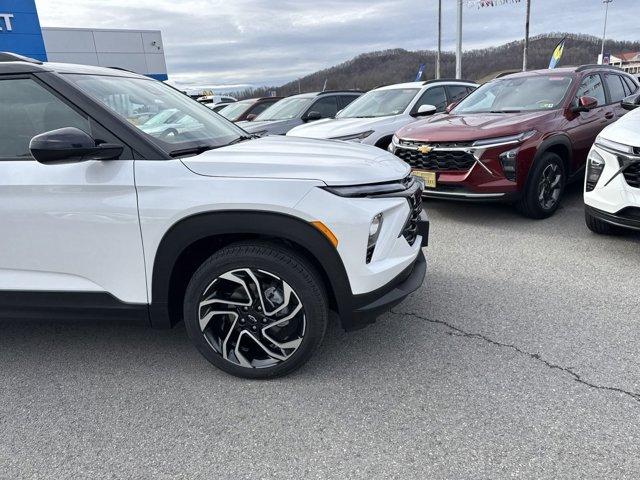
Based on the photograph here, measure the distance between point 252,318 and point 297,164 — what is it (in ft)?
2.83

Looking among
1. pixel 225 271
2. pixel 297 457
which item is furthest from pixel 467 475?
pixel 225 271

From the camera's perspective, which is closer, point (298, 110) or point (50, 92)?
point (50, 92)

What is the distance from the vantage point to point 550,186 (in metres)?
5.56

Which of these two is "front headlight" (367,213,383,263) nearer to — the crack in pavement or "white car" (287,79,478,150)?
the crack in pavement

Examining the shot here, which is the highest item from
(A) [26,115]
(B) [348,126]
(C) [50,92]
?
(C) [50,92]

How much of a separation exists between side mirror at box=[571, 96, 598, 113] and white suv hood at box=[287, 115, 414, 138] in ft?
8.18

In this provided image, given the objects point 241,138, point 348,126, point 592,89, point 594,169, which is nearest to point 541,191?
point 594,169

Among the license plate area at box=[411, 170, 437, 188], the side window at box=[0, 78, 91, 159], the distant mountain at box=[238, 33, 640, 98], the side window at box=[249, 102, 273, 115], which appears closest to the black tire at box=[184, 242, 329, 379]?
the side window at box=[0, 78, 91, 159]

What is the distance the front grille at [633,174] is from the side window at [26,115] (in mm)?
4089

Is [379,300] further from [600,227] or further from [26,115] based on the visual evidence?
[600,227]

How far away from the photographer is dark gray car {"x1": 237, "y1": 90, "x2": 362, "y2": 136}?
9195 mm

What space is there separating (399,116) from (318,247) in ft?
18.6

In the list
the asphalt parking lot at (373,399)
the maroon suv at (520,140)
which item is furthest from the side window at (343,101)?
the asphalt parking lot at (373,399)

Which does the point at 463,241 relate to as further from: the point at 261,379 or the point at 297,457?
the point at 297,457
